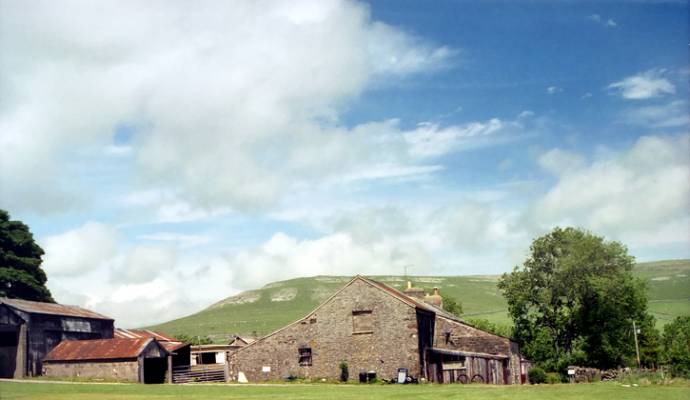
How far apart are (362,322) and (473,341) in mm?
9078

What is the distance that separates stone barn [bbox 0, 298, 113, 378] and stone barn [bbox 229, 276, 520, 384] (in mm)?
17784

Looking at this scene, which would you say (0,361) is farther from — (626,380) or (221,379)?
(626,380)

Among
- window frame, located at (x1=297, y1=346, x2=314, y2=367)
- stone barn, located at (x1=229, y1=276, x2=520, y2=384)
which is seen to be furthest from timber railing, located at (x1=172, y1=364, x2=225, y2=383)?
window frame, located at (x1=297, y1=346, x2=314, y2=367)

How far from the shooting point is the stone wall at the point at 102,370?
185 feet

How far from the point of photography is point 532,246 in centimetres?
7294

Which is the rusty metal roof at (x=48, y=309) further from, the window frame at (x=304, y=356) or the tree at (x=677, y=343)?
the tree at (x=677, y=343)

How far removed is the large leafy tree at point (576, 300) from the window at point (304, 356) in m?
24.6

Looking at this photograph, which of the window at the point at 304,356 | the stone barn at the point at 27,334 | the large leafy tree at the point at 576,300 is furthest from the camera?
the large leafy tree at the point at 576,300

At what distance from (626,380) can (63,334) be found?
48578 mm

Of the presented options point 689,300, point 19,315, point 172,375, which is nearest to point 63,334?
point 19,315

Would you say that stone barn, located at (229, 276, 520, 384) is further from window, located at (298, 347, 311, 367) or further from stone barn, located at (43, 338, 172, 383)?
stone barn, located at (43, 338, 172, 383)

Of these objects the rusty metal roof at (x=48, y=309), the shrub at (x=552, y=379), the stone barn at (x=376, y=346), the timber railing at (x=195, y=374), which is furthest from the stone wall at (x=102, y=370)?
the shrub at (x=552, y=379)

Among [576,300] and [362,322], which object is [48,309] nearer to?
[362,322]

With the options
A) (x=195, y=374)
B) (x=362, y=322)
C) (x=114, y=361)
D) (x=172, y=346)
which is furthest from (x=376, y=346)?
(x=172, y=346)
